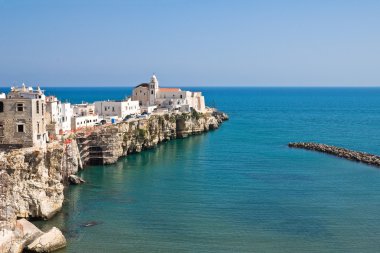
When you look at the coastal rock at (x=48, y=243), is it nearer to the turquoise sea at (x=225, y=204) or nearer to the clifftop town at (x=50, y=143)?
the clifftop town at (x=50, y=143)

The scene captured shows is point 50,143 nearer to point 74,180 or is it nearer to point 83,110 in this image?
point 74,180

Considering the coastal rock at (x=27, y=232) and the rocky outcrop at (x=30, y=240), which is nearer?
the rocky outcrop at (x=30, y=240)

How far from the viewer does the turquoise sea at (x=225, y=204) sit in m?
35.8

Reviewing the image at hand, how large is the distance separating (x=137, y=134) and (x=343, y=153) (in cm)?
3176

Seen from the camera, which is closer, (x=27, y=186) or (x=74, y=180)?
(x=27, y=186)

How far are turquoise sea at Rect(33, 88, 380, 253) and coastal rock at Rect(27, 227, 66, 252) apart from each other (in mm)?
842

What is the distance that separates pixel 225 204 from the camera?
150ft

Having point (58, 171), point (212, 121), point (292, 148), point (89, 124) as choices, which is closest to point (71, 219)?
point (58, 171)

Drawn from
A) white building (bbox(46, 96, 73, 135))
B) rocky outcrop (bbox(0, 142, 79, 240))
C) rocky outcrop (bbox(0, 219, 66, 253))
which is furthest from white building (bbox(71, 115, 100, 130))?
rocky outcrop (bbox(0, 219, 66, 253))

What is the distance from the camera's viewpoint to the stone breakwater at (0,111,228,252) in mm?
34000

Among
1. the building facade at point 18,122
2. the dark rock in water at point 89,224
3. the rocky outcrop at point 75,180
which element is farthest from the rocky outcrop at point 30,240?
the rocky outcrop at point 75,180

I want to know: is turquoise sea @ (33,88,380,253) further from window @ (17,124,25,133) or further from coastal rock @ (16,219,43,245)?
window @ (17,124,25,133)

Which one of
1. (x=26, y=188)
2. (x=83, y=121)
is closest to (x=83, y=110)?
(x=83, y=121)

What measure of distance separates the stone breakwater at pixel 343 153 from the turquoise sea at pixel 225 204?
1.96 m
